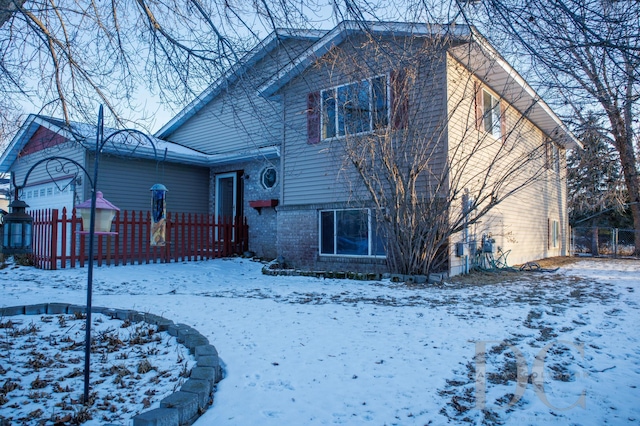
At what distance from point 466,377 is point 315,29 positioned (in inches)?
162

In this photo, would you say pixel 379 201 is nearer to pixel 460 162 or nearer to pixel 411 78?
pixel 460 162

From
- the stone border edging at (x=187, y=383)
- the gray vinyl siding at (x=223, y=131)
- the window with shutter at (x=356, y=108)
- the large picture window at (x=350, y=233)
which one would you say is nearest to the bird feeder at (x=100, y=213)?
the stone border edging at (x=187, y=383)

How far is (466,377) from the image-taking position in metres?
3.41

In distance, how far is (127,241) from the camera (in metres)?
12.3

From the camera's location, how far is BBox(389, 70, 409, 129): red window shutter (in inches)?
337

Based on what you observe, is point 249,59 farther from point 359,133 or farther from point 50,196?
point 50,196

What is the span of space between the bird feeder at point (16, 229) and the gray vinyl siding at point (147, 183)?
341 inches

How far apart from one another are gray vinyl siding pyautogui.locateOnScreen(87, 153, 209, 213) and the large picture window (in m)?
5.06

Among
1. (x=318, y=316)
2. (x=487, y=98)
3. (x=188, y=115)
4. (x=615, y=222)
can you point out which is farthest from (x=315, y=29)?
(x=615, y=222)

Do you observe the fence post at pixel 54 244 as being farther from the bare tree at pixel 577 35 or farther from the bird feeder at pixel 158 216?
the bare tree at pixel 577 35

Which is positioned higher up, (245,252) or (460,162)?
(460,162)

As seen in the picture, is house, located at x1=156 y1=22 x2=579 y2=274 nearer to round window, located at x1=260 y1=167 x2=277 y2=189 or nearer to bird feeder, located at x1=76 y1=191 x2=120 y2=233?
round window, located at x1=260 y1=167 x2=277 y2=189

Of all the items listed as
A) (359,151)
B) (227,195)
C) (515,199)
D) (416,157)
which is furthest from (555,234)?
(227,195)

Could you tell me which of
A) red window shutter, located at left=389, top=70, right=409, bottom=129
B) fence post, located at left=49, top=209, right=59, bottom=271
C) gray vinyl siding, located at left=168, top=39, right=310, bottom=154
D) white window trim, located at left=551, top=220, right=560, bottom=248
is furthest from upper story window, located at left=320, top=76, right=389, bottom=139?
white window trim, located at left=551, top=220, right=560, bottom=248
